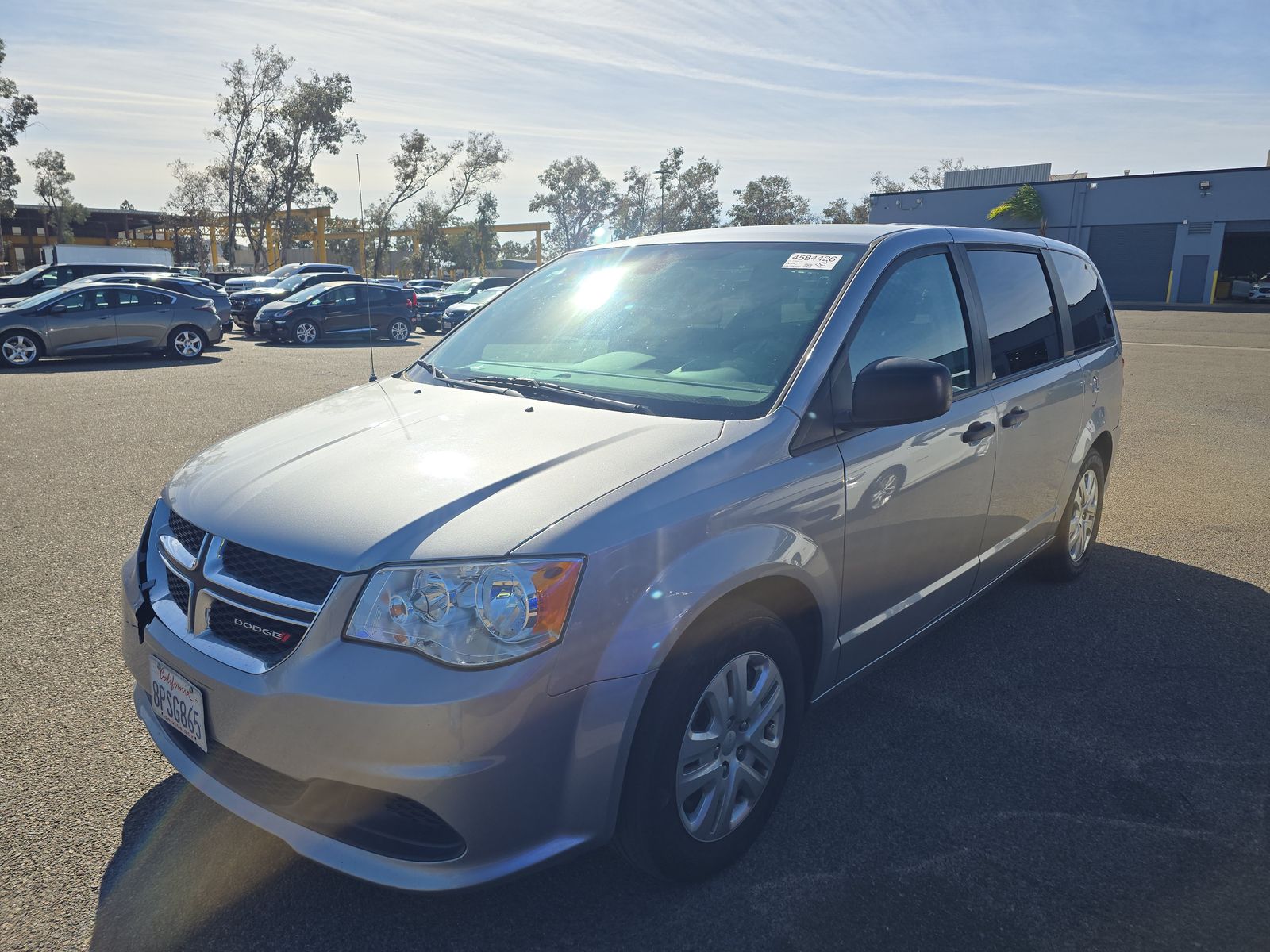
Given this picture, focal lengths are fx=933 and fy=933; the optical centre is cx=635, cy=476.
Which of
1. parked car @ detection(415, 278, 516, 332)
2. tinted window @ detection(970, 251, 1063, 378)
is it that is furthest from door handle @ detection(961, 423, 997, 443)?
parked car @ detection(415, 278, 516, 332)

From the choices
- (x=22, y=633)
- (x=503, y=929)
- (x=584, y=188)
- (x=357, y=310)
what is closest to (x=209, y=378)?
(x=357, y=310)

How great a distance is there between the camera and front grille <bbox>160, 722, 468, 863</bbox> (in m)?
2.15

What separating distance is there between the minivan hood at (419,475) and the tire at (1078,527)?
3.02m

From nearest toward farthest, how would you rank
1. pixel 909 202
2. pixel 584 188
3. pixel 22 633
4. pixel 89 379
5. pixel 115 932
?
pixel 115 932, pixel 22 633, pixel 89 379, pixel 909 202, pixel 584 188

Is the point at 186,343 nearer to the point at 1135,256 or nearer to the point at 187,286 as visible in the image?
the point at 187,286

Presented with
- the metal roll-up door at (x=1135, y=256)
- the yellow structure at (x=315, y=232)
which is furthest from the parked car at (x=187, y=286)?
the metal roll-up door at (x=1135, y=256)

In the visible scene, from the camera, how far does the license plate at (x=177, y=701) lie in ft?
7.82

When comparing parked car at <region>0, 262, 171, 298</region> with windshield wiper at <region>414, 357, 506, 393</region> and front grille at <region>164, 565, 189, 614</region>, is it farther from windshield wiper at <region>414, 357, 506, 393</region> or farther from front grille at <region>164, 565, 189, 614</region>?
front grille at <region>164, 565, 189, 614</region>

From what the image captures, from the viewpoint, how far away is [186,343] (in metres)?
18.0

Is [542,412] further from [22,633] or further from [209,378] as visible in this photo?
[209,378]

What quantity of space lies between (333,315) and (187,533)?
21.3 m

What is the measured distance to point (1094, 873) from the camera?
Answer: 2.70 meters

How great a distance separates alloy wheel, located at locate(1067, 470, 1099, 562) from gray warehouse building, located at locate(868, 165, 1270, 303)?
46764 millimetres

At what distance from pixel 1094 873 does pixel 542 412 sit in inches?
84.1
